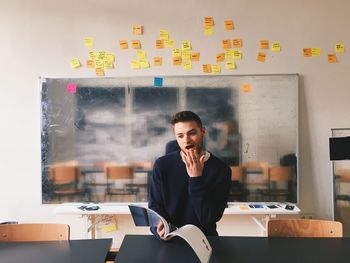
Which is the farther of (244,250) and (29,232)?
(29,232)

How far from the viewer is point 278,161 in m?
2.82

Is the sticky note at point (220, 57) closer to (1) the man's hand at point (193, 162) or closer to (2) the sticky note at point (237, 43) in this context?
(2) the sticky note at point (237, 43)

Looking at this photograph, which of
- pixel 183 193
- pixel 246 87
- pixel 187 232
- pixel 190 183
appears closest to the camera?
pixel 187 232

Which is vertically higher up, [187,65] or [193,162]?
[187,65]

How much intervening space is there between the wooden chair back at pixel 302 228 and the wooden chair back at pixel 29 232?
116 centimetres

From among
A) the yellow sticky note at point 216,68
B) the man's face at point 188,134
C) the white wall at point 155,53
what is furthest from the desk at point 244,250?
the yellow sticky note at point 216,68

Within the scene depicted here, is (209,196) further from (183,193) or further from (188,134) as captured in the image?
(188,134)

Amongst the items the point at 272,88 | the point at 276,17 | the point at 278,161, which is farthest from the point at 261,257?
the point at 276,17

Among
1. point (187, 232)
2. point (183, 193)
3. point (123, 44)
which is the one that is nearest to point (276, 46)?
point (123, 44)

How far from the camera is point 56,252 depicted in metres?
1.32

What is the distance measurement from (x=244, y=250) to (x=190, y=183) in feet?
1.31

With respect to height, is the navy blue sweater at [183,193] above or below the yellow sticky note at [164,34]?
below

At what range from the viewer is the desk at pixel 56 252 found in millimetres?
1240

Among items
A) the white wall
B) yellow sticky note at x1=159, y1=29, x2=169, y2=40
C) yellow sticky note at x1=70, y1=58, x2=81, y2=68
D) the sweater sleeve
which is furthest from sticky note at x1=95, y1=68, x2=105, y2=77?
the sweater sleeve
